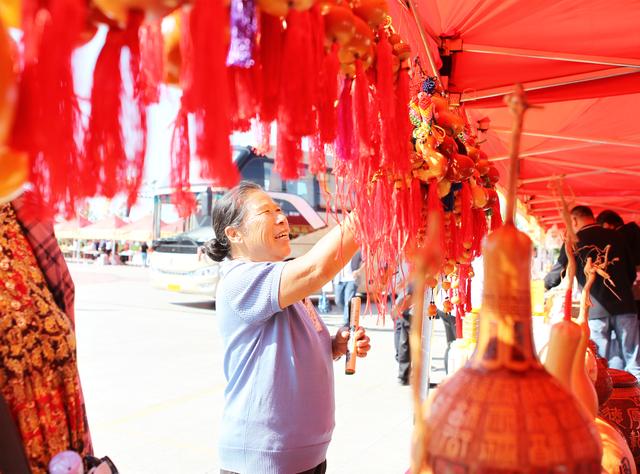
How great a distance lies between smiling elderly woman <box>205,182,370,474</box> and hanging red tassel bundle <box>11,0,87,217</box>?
74cm

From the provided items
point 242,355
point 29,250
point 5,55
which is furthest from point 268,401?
point 5,55

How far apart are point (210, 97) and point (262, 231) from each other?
890 mm

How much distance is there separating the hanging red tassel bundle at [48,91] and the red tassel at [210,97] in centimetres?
11

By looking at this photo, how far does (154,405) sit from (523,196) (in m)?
4.16

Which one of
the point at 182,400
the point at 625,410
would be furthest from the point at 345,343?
the point at 182,400

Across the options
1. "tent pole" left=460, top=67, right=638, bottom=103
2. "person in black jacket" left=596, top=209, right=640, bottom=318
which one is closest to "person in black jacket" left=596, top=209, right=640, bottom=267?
"person in black jacket" left=596, top=209, right=640, bottom=318

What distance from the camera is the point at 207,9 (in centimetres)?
55

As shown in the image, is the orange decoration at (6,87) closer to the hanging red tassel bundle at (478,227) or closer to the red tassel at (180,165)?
the red tassel at (180,165)

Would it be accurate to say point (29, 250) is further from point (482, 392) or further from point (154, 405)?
point (154, 405)

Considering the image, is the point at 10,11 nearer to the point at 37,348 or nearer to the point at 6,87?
the point at 6,87

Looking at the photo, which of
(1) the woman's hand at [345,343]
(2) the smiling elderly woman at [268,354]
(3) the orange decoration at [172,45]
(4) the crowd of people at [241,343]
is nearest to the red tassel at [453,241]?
(4) the crowd of people at [241,343]

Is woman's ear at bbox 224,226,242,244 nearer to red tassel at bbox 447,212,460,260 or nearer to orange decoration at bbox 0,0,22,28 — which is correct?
red tassel at bbox 447,212,460,260

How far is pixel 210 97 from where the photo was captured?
1.76 ft

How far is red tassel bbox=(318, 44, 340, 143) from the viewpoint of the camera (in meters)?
0.69
